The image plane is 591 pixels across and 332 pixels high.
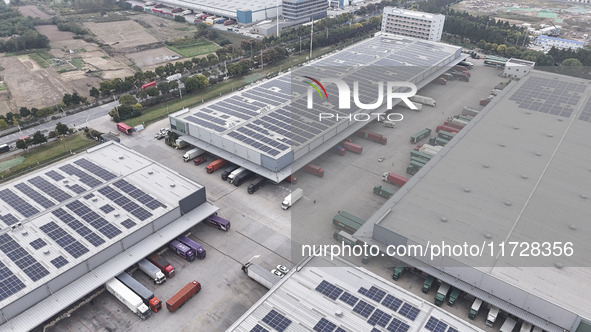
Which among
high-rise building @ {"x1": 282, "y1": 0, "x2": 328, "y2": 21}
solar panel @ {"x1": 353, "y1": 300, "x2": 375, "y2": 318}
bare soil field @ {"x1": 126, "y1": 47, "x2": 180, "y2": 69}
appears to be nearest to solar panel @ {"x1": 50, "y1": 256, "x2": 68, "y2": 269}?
solar panel @ {"x1": 353, "y1": 300, "x2": 375, "y2": 318}

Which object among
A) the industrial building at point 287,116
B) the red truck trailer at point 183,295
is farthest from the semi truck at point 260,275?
the industrial building at point 287,116

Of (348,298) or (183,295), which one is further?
(183,295)

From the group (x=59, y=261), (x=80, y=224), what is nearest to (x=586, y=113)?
(x=80, y=224)

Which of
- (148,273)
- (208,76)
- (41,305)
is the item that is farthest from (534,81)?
(41,305)

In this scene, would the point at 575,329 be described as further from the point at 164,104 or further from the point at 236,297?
the point at 164,104

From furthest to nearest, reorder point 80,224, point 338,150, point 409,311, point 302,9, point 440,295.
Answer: point 302,9
point 338,150
point 80,224
point 440,295
point 409,311

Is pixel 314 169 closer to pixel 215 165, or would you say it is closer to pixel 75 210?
pixel 215 165
